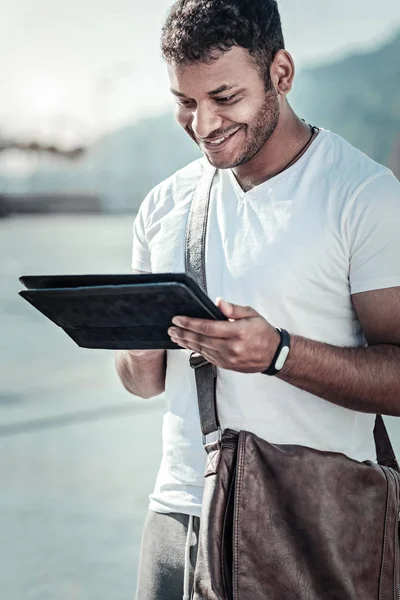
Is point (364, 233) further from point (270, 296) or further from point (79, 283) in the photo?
point (79, 283)

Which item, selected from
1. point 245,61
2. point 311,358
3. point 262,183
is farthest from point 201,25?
point 311,358

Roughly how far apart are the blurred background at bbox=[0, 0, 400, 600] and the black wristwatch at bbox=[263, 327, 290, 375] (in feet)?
9.07

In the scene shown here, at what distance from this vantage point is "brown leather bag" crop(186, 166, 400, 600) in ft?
5.64

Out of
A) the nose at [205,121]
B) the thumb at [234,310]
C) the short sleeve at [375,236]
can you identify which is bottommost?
the thumb at [234,310]

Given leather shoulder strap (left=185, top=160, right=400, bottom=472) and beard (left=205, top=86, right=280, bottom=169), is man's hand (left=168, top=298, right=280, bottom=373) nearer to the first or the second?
leather shoulder strap (left=185, top=160, right=400, bottom=472)

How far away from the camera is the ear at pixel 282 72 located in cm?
195

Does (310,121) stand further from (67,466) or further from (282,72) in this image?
(282,72)

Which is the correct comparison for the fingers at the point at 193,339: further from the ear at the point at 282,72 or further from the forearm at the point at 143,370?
the ear at the point at 282,72

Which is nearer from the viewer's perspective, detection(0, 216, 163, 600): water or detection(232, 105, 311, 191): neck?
detection(232, 105, 311, 191): neck

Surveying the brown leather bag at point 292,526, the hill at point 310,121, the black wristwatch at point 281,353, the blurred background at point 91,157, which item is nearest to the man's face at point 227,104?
the black wristwatch at point 281,353

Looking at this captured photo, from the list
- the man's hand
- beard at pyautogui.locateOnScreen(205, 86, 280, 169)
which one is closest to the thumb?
the man's hand

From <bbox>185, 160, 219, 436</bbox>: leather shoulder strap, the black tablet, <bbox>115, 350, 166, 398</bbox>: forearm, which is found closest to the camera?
the black tablet

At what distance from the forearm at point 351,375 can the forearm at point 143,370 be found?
396 mm

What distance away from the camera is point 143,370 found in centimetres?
209
